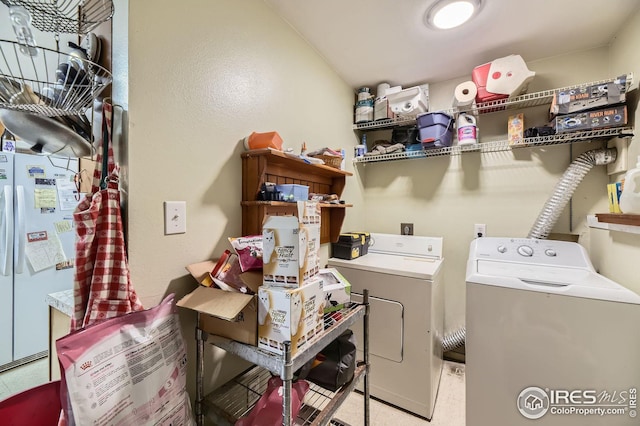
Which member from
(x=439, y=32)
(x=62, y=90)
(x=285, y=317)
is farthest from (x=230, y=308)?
(x=439, y=32)

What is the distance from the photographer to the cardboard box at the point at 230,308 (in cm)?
87

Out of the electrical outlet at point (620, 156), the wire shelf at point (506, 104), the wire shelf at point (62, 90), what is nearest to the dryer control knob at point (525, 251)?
the electrical outlet at point (620, 156)

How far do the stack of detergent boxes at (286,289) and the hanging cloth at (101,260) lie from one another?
0.45 metres

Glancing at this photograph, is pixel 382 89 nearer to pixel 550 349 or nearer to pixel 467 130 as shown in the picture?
pixel 467 130

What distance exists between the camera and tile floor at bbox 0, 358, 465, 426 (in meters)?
1.62

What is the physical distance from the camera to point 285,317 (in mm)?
842

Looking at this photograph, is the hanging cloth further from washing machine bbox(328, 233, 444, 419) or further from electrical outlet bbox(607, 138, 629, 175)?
electrical outlet bbox(607, 138, 629, 175)

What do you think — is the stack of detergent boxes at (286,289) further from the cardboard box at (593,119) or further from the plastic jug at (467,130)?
the cardboard box at (593,119)

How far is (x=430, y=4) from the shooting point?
4.71ft

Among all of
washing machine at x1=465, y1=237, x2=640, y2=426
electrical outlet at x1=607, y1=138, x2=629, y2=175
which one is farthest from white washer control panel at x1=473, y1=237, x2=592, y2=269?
electrical outlet at x1=607, y1=138, x2=629, y2=175

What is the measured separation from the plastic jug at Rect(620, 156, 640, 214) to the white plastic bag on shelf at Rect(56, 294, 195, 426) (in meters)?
2.10

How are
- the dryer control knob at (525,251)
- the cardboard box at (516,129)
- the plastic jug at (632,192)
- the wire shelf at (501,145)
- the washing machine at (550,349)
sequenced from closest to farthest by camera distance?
the washing machine at (550,349) < the plastic jug at (632,192) < the wire shelf at (501,145) < the dryer control knob at (525,251) < the cardboard box at (516,129)

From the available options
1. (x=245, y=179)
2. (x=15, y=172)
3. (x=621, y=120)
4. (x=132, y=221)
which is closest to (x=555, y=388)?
(x=621, y=120)

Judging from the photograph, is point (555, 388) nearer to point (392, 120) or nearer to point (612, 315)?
point (612, 315)
